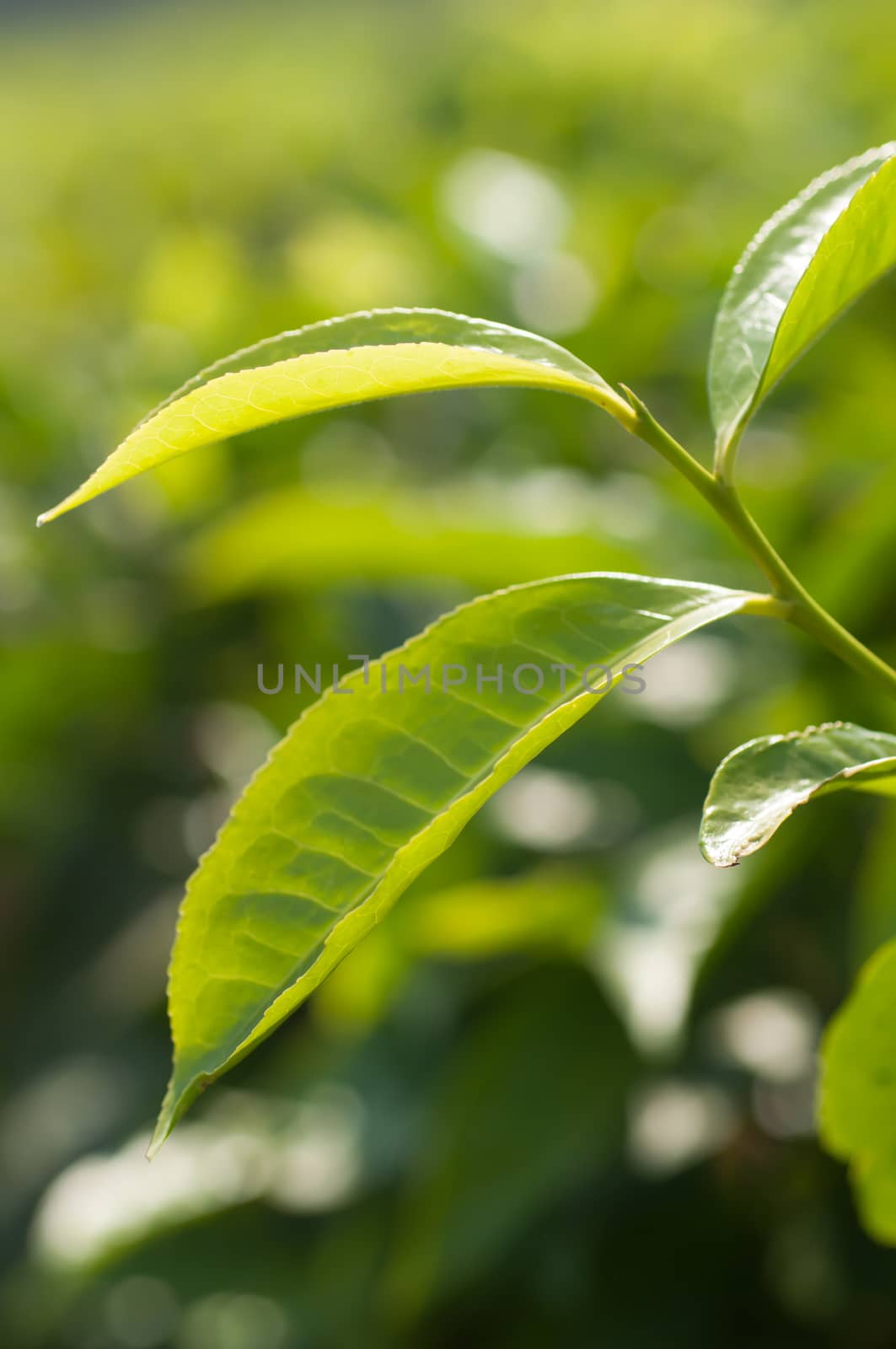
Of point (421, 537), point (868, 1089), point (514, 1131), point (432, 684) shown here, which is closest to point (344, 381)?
point (432, 684)

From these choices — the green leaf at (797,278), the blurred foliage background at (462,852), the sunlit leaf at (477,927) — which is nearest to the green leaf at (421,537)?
the blurred foliage background at (462,852)

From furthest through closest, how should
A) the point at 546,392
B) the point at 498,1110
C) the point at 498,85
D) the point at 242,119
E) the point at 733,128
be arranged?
the point at 242,119, the point at 498,85, the point at 733,128, the point at 546,392, the point at 498,1110

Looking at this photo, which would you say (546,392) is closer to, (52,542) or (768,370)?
(52,542)

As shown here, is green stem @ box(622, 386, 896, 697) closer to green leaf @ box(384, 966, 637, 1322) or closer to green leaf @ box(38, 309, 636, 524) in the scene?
green leaf @ box(38, 309, 636, 524)

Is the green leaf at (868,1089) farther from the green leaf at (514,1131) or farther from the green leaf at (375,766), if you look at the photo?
the green leaf at (514,1131)

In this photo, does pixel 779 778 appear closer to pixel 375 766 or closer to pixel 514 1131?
pixel 375 766

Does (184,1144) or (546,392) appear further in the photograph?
(546,392)

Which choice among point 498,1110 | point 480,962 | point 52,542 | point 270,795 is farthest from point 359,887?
point 52,542

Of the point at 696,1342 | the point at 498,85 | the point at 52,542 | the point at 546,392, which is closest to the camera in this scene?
the point at 696,1342
